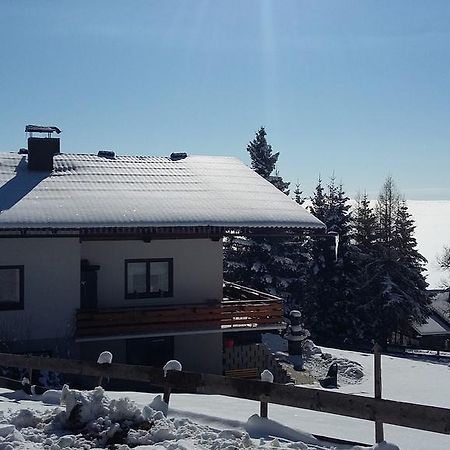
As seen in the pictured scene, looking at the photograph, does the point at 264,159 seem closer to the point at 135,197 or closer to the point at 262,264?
the point at 262,264

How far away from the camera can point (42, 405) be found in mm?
9242

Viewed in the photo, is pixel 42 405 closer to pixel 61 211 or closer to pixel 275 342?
pixel 61 211

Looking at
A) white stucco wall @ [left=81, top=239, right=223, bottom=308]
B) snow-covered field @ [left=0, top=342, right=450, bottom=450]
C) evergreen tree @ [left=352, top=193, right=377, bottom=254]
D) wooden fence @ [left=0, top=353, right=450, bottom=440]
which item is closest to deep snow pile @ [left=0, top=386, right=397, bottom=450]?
snow-covered field @ [left=0, top=342, right=450, bottom=450]

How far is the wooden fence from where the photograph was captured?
671 centimetres

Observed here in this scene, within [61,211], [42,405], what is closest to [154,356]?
[61,211]

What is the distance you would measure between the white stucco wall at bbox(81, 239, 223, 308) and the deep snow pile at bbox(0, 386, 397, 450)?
32.2 feet

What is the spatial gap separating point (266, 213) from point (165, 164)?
19.1 ft

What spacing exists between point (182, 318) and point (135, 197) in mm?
3993

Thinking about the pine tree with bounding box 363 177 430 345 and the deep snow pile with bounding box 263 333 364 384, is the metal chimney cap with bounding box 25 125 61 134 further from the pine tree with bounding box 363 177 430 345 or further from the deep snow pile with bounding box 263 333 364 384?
the pine tree with bounding box 363 177 430 345

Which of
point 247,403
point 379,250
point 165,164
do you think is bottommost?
point 247,403

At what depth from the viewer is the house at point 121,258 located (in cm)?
1658

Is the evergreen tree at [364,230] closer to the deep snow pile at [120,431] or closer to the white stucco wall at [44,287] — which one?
the white stucco wall at [44,287]

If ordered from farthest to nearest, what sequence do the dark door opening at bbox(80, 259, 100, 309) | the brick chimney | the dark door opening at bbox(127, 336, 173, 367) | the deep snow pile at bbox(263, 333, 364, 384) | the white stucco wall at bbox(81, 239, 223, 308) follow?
the deep snow pile at bbox(263, 333, 364, 384) < the brick chimney < the dark door opening at bbox(127, 336, 173, 367) < the white stucco wall at bbox(81, 239, 223, 308) < the dark door opening at bbox(80, 259, 100, 309)

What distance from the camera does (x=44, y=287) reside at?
1675 centimetres
